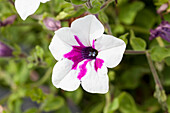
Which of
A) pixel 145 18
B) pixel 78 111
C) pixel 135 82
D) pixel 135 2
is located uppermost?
pixel 135 2

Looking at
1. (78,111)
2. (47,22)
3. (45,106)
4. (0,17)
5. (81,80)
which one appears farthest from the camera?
(78,111)

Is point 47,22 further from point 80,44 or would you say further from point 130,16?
point 130,16

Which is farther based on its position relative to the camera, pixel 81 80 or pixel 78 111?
pixel 78 111

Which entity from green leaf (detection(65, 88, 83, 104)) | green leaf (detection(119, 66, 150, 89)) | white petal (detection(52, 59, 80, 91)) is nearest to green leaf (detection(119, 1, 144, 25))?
green leaf (detection(119, 66, 150, 89))

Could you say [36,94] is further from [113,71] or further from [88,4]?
[88,4]

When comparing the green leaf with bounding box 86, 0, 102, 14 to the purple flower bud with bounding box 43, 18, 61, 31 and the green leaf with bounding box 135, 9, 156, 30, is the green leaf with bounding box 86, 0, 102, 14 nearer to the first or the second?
the purple flower bud with bounding box 43, 18, 61, 31

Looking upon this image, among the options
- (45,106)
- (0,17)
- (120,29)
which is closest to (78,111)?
(45,106)

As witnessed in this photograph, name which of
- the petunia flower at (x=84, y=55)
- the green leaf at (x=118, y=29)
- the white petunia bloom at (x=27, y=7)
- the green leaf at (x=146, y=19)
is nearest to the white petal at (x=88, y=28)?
the petunia flower at (x=84, y=55)
